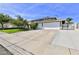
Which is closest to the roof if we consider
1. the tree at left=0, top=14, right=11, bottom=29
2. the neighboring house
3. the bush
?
the neighboring house

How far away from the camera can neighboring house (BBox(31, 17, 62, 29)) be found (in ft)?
18.7

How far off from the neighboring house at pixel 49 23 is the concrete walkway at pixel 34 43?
145 mm

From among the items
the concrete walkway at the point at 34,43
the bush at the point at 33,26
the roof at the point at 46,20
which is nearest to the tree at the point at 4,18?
the concrete walkway at the point at 34,43

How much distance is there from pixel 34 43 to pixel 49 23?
0.79 metres

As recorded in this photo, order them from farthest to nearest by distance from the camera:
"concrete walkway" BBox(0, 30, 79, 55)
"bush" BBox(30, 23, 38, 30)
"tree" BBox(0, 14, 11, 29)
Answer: "bush" BBox(30, 23, 38, 30) → "tree" BBox(0, 14, 11, 29) → "concrete walkway" BBox(0, 30, 79, 55)

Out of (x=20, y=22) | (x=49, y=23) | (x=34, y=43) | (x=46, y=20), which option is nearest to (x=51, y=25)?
(x=49, y=23)

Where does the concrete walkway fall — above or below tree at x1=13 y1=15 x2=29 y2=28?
below

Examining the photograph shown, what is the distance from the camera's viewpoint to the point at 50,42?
18.5 feet

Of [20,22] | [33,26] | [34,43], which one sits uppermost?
[20,22]

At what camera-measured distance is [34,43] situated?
555 centimetres

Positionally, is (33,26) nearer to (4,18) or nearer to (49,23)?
(49,23)

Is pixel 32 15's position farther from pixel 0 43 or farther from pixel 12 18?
pixel 0 43

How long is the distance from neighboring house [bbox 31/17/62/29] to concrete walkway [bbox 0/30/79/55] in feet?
0.48

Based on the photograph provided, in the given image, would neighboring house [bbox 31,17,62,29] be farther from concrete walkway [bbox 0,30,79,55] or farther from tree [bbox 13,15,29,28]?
tree [bbox 13,15,29,28]
